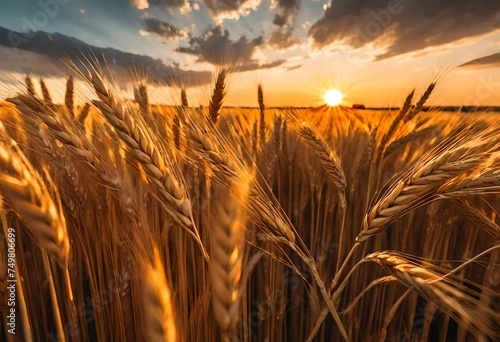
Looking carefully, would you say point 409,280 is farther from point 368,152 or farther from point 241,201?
point 368,152

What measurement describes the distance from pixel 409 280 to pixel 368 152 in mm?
1411

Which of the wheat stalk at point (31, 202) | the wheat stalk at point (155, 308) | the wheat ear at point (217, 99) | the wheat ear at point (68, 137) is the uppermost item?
the wheat ear at point (217, 99)

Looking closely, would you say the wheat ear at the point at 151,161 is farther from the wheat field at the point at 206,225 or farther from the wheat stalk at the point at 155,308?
the wheat stalk at the point at 155,308

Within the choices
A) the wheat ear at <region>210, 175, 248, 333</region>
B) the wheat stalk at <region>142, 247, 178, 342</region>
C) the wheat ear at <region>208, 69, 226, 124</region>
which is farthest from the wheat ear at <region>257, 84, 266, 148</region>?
the wheat stalk at <region>142, 247, 178, 342</region>

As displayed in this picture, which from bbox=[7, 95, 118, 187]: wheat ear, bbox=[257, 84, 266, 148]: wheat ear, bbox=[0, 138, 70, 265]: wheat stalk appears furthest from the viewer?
bbox=[257, 84, 266, 148]: wheat ear

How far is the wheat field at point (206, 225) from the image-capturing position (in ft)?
2.36

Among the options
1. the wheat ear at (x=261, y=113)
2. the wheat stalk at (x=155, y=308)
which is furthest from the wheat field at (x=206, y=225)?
the wheat ear at (x=261, y=113)

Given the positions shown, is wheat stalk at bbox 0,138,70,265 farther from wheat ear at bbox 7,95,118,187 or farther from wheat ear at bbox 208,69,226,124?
wheat ear at bbox 208,69,226,124

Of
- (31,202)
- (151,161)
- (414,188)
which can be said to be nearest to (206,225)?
(151,161)

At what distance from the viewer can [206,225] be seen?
1.23 metres

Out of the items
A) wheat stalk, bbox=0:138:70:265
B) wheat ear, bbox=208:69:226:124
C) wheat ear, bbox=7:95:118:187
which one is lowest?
wheat stalk, bbox=0:138:70:265

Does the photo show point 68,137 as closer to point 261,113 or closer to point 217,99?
point 217,99

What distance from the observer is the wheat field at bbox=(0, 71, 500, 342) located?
718 mm

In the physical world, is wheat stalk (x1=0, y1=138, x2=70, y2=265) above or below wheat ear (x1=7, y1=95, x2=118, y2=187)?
Result: below
